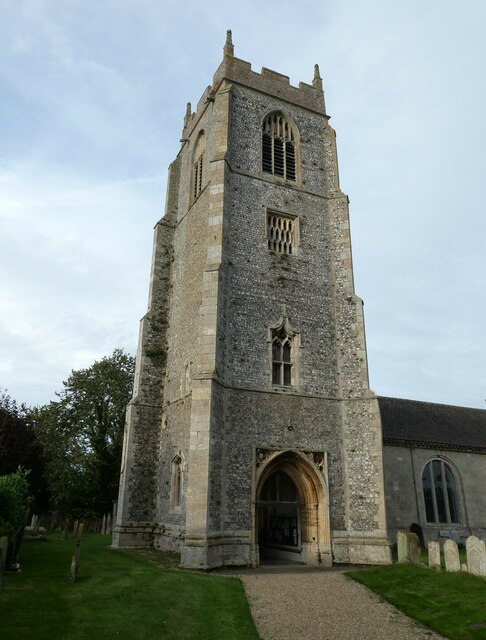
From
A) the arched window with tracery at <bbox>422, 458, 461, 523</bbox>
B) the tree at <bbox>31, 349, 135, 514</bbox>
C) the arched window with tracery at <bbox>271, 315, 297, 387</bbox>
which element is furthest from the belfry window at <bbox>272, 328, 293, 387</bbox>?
the tree at <bbox>31, 349, 135, 514</bbox>

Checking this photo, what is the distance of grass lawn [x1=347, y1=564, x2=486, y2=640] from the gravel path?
0.96 feet

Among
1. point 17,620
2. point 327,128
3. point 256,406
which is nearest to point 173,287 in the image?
point 256,406

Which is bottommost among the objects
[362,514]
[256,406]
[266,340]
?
[362,514]

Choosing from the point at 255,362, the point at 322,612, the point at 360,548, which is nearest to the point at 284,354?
the point at 255,362

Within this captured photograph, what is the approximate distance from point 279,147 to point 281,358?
966 cm

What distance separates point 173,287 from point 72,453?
15.8 m

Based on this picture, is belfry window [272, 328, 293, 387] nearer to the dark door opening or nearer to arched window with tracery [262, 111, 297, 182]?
the dark door opening

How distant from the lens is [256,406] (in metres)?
15.9

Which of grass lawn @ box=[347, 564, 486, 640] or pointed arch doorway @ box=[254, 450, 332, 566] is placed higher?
pointed arch doorway @ box=[254, 450, 332, 566]

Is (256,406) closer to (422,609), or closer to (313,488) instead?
(313,488)

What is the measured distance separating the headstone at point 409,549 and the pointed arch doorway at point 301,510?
231cm

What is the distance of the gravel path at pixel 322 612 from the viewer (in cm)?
803

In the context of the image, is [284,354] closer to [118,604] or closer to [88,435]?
[118,604]

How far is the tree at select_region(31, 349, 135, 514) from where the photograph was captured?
29969mm
